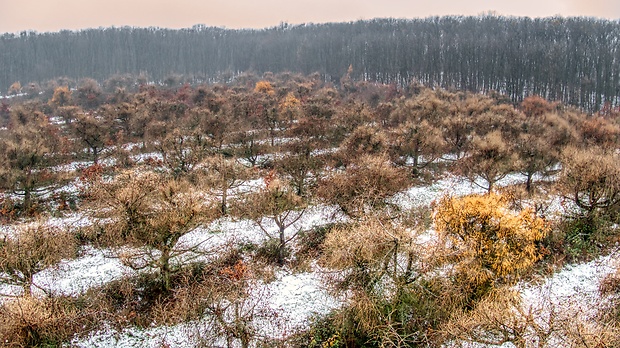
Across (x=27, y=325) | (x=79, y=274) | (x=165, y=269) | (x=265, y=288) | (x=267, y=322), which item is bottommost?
(x=267, y=322)

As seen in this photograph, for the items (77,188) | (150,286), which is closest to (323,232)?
(150,286)

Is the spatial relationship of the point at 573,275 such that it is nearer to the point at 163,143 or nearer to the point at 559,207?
the point at 559,207

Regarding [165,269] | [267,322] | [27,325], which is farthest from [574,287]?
[27,325]

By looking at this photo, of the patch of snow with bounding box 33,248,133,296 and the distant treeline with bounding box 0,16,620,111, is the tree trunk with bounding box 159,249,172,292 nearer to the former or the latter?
the patch of snow with bounding box 33,248,133,296

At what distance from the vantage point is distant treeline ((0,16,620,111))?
120 meters

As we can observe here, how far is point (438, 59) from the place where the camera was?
142 metres

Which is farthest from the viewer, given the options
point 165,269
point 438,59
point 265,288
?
point 438,59

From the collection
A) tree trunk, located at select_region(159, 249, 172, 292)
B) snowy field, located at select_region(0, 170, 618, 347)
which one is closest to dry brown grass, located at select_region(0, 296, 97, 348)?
snowy field, located at select_region(0, 170, 618, 347)

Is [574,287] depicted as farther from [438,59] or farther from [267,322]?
[438,59]

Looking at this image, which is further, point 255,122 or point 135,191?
point 255,122

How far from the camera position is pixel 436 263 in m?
23.0

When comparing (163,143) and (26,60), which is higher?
(26,60)

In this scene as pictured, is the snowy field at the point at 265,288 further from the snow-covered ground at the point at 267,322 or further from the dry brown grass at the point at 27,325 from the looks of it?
the dry brown grass at the point at 27,325

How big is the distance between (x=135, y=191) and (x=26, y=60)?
212370 millimetres
